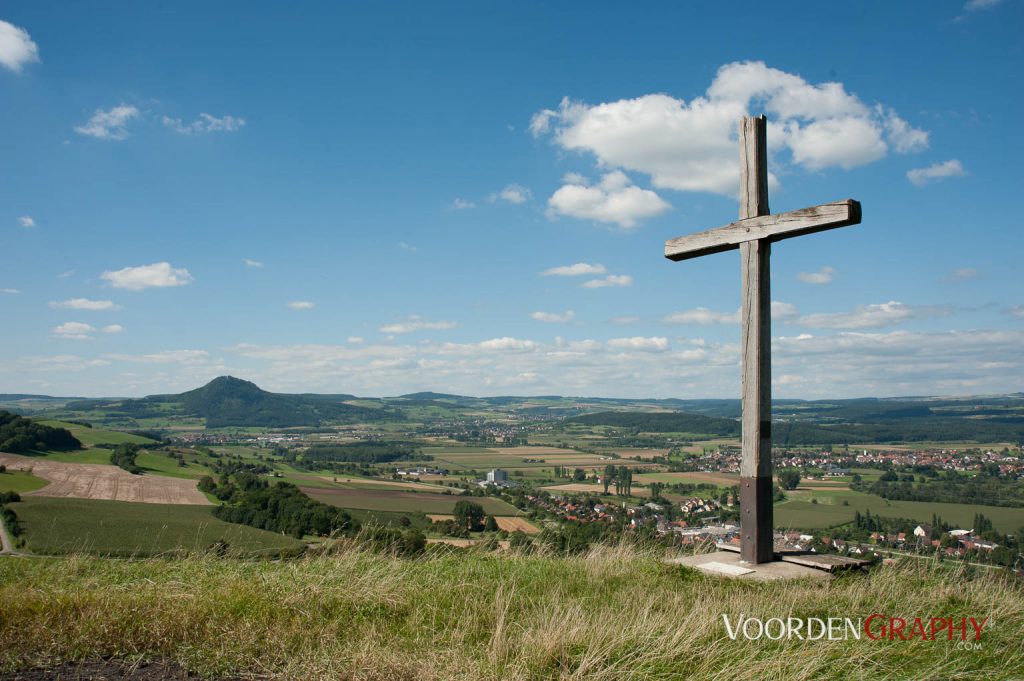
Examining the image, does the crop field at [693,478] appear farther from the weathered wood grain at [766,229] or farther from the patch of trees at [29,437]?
the patch of trees at [29,437]

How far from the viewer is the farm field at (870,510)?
2280 cm

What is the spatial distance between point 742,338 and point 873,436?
93822 millimetres

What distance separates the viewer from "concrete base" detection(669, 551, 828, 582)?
6215 mm

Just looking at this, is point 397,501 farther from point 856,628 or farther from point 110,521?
point 856,628

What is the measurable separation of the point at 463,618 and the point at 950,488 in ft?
Result: 133

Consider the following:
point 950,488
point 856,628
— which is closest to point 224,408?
point 950,488

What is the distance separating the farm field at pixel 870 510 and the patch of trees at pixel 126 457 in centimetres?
4564

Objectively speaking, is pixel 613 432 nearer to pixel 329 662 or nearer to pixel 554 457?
pixel 554 457

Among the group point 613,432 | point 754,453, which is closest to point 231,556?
point 754,453

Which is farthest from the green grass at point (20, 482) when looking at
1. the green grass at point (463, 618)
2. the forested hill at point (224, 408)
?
the forested hill at point (224, 408)

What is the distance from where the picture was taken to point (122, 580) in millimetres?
5645

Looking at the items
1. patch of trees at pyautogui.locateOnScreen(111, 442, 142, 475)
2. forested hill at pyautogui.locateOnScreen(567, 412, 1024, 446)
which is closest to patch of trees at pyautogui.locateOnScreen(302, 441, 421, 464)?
patch of trees at pyautogui.locateOnScreen(111, 442, 142, 475)

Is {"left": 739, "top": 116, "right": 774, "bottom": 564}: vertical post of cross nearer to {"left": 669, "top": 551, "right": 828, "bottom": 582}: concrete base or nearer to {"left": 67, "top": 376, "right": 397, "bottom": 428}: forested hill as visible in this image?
{"left": 669, "top": 551, "right": 828, "bottom": 582}: concrete base

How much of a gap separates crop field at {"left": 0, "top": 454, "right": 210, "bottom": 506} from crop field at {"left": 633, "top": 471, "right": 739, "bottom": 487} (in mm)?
37174
